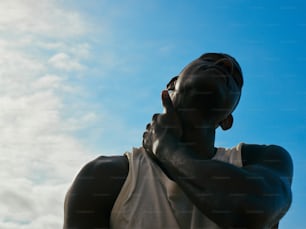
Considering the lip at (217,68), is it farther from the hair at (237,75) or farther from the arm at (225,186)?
the arm at (225,186)

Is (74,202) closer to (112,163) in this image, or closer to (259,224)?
(112,163)

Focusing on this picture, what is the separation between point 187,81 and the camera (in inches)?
69.5

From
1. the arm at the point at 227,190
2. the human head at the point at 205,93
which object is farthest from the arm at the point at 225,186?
the human head at the point at 205,93

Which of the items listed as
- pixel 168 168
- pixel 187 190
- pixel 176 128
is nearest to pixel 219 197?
pixel 187 190

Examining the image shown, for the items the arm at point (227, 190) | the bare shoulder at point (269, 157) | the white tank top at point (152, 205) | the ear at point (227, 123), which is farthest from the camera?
the ear at point (227, 123)

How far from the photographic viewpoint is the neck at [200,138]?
1.77 metres

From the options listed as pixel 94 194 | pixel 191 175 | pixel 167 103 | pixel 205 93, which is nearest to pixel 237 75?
pixel 205 93

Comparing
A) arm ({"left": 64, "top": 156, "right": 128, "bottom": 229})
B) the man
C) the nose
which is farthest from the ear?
arm ({"left": 64, "top": 156, "right": 128, "bottom": 229})

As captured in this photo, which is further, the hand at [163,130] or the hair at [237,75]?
the hair at [237,75]

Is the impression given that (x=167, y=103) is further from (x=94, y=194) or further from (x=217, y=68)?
(x=94, y=194)

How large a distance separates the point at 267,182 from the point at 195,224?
27cm

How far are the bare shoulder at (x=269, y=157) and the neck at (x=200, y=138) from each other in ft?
0.47

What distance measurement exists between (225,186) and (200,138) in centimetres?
32

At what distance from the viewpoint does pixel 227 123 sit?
1945mm
